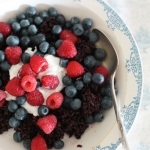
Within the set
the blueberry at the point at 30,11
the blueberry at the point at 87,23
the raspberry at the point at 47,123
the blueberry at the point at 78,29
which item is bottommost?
the raspberry at the point at 47,123

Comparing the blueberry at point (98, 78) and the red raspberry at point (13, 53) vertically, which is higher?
the blueberry at point (98, 78)

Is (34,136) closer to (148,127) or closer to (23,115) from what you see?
(23,115)

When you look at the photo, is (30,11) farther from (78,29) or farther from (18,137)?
(18,137)

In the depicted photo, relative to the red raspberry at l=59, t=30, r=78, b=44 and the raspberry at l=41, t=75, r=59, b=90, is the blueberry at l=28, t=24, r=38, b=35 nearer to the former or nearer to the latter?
the red raspberry at l=59, t=30, r=78, b=44

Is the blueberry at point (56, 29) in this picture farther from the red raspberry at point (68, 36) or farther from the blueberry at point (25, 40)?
the blueberry at point (25, 40)

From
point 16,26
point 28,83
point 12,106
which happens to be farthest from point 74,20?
point 12,106

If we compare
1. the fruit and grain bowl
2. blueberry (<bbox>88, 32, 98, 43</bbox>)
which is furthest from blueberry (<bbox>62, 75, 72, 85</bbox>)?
blueberry (<bbox>88, 32, 98, 43</bbox>)

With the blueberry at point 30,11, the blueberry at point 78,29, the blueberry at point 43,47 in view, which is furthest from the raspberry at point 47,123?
the blueberry at point 30,11
